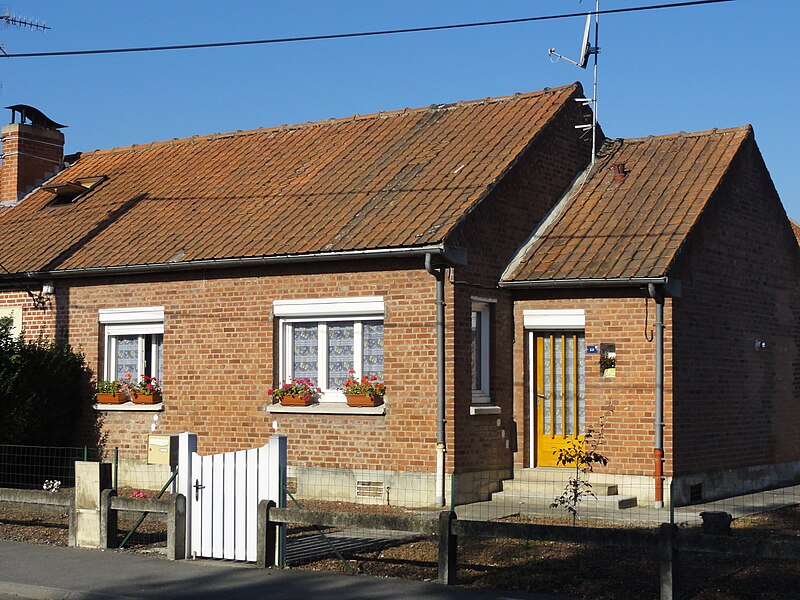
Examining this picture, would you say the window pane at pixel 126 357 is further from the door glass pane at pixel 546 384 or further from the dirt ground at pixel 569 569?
the door glass pane at pixel 546 384

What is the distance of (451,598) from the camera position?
9352 millimetres

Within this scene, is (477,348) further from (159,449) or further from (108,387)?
(108,387)

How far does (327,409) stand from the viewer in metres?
16.3

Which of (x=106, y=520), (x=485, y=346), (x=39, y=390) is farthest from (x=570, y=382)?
(x=39, y=390)

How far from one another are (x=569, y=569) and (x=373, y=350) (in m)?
6.32

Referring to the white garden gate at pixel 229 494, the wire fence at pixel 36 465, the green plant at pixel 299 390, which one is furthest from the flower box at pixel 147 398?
the white garden gate at pixel 229 494

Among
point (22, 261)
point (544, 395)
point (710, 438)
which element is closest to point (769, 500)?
point (710, 438)

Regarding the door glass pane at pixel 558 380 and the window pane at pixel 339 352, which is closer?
the window pane at pixel 339 352

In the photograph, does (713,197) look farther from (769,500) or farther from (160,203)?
(160,203)

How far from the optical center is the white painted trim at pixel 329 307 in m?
16.0

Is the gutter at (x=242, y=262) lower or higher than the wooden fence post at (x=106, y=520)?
higher

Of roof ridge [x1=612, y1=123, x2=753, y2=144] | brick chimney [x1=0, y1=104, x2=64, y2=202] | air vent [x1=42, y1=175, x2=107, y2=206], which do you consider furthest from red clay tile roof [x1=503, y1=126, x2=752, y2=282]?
brick chimney [x1=0, y1=104, x2=64, y2=202]

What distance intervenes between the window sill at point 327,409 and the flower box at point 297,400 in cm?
5

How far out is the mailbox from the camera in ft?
58.2
